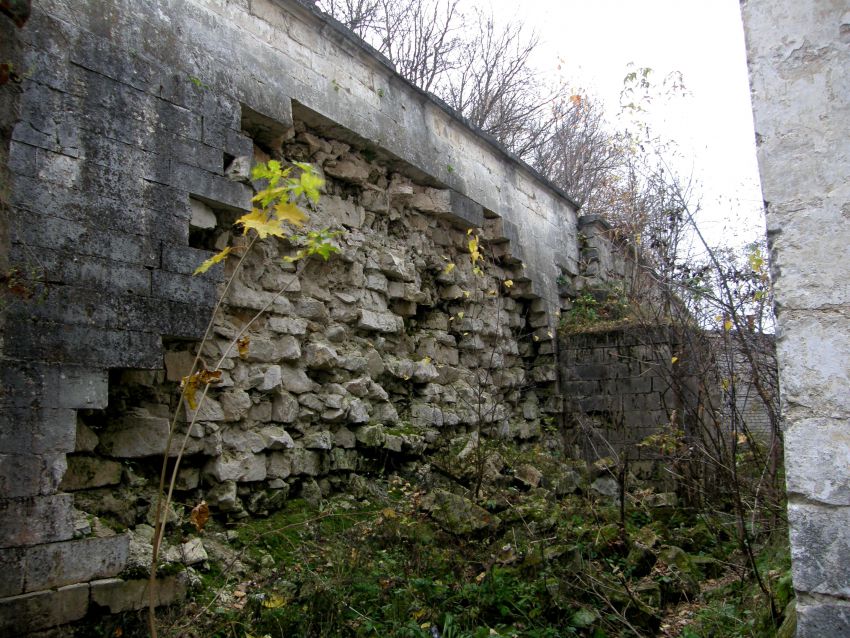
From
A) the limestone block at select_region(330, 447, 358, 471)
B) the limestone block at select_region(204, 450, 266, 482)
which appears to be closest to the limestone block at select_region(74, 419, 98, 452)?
the limestone block at select_region(204, 450, 266, 482)

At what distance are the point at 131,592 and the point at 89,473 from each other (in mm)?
607

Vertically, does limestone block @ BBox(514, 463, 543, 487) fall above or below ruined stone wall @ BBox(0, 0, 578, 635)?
below

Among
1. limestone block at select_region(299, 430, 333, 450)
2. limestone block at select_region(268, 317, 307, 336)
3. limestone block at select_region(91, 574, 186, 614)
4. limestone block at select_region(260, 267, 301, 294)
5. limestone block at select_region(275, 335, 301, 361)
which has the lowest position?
limestone block at select_region(91, 574, 186, 614)

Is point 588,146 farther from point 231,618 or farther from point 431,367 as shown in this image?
point 231,618

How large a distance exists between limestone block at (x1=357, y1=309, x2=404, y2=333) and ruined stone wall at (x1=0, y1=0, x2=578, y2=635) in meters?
0.02

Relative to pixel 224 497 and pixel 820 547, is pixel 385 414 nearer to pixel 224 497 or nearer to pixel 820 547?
pixel 224 497

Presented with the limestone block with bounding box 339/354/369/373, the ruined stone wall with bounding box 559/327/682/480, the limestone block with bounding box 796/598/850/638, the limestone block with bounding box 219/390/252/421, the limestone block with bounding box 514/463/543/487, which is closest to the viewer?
the limestone block with bounding box 796/598/850/638

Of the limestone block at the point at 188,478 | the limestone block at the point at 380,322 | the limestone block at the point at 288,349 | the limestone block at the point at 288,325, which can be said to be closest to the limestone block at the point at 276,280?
the limestone block at the point at 288,325

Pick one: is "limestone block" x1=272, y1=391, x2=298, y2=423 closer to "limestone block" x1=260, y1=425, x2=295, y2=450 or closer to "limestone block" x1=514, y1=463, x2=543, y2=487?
"limestone block" x1=260, y1=425, x2=295, y2=450

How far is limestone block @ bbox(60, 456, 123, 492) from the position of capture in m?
3.44

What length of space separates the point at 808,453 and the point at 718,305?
3.67 metres

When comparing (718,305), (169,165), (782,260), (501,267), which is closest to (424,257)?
(501,267)

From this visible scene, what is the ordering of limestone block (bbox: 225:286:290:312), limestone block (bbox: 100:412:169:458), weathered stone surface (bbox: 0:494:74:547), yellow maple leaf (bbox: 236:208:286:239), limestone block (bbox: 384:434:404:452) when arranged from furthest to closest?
limestone block (bbox: 384:434:404:452)
limestone block (bbox: 225:286:290:312)
limestone block (bbox: 100:412:169:458)
weathered stone surface (bbox: 0:494:74:547)
yellow maple leaf (bbox: 236:208:286:239)

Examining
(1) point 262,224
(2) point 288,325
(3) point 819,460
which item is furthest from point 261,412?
(3) point 819,460
